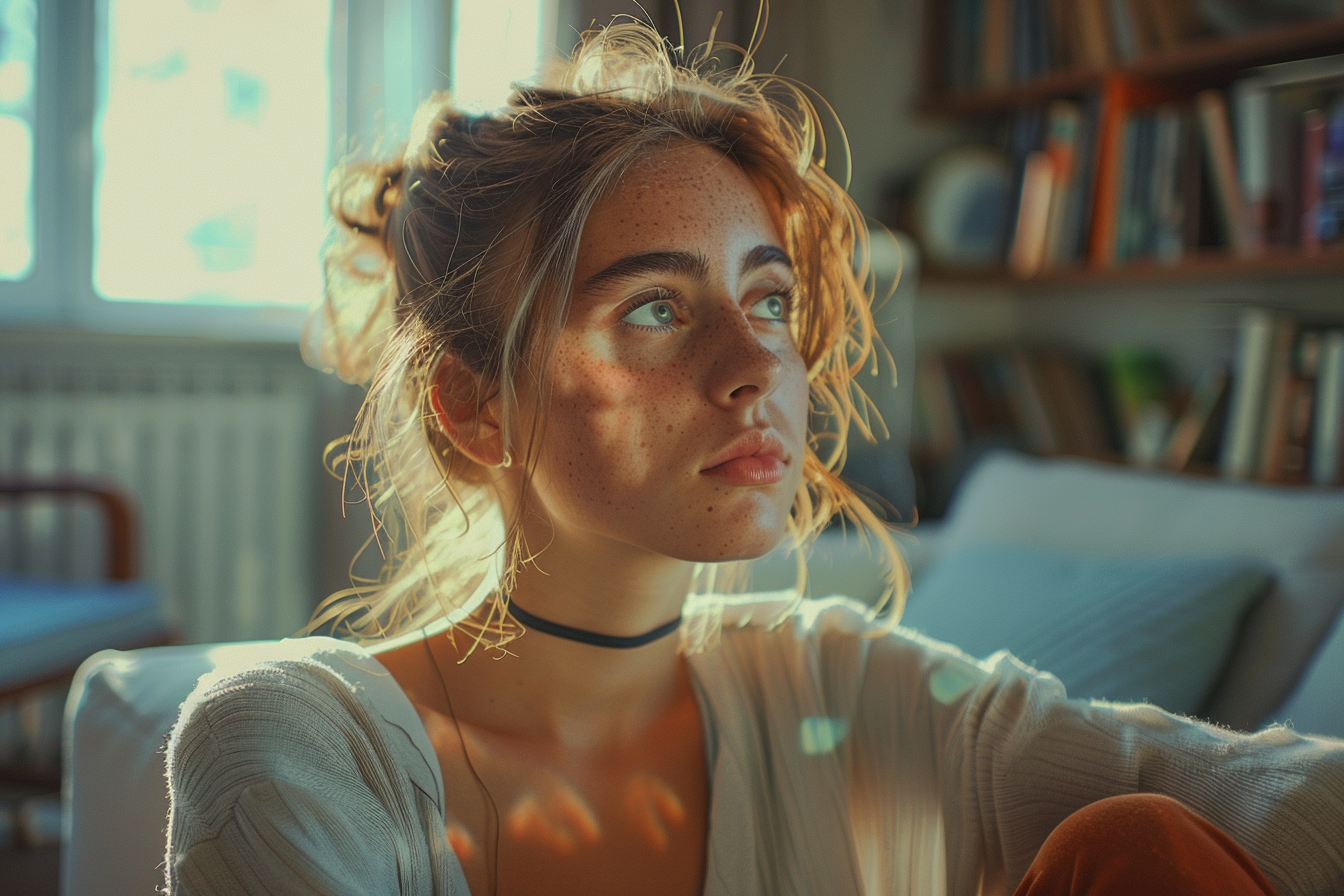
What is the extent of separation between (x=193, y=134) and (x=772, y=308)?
2.20m

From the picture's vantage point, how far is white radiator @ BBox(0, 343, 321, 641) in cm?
233

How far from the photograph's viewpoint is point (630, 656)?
874 millimetres

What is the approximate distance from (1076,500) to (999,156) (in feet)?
4.63

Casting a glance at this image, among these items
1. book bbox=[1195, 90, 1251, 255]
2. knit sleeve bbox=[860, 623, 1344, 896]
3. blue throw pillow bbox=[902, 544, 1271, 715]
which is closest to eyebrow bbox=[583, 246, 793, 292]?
knit sleeve bbox=[860, 623, 1344, 896]

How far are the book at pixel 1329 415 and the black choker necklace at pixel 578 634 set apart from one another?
4.51 ft

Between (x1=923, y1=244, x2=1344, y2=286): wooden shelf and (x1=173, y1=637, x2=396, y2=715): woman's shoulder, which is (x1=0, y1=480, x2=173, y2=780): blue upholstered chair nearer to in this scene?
(x1=173, y1=637, x2=396, y2=715): woman's shoulder

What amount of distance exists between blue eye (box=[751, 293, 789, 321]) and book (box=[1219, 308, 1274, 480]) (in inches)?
50.1

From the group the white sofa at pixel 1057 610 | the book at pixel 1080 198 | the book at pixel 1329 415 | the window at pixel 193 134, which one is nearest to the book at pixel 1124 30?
the book at pixel 1080 198

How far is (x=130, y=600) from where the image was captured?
1.92m

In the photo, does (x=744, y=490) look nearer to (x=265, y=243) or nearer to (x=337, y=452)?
(x=337, y=452)

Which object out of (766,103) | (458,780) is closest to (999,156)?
(766,103)

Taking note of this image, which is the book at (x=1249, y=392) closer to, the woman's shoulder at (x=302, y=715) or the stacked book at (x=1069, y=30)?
the stacked book at (x=1069, y=30)

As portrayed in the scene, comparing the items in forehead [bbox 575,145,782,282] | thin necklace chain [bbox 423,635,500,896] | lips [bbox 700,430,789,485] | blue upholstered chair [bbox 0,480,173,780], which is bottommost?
blue upholstered chair [bbox 0,480,173,780]

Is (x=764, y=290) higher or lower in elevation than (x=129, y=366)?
higher
